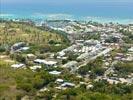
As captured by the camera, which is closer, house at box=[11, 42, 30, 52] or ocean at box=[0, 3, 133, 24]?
house at box=[11, 42, 30, 52]

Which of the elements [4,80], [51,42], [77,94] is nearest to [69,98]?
[77,94]

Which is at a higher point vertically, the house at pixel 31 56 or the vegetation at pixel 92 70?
the vegetation at pixel 92 70

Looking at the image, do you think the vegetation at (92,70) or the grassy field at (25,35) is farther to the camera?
the grassy field at (25,35)

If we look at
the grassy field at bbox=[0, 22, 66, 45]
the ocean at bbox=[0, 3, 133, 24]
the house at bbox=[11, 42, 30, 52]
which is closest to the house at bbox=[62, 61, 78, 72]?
the house at bbox=[11, 42, 30, 52]

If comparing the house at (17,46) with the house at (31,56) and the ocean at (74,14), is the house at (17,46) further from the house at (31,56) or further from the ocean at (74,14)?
the ocean at (74,14)

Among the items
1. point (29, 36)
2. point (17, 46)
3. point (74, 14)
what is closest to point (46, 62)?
point (17, 46)

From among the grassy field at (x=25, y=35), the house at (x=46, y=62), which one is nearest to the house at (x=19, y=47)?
the grassy field at (x=25, y=35)

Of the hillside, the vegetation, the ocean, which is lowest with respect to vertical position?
the ocean

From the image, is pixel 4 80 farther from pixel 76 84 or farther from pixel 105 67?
pixel 105 67

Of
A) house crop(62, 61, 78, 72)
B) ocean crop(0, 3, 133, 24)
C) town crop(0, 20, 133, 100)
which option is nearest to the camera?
town crop(0, 20, 133, 100)

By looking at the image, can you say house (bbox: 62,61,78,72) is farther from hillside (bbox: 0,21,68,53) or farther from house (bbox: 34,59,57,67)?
hillside (bbox: 0,21,68,53)
